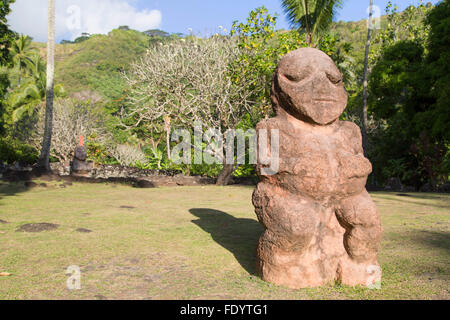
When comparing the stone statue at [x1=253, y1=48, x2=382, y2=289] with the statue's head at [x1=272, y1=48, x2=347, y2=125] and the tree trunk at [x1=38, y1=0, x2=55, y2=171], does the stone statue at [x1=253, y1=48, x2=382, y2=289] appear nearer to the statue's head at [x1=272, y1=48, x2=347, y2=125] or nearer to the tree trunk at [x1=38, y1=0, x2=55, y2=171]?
the statue's head at [x1=272, y1=48, x2=347, y2=125]

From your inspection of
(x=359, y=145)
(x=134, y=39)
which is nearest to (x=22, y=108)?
(x=359, y=145)

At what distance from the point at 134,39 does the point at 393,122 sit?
186 ft

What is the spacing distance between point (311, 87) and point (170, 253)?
258 centimetres

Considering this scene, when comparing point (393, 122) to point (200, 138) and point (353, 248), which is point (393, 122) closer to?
point (200, 138)

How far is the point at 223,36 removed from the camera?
1536 centimetres

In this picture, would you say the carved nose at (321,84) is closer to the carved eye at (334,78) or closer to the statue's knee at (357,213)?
the carved eye at (334,78)

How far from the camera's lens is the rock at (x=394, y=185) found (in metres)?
14.2

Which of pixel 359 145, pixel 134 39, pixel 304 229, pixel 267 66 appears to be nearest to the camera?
pixel 304 229

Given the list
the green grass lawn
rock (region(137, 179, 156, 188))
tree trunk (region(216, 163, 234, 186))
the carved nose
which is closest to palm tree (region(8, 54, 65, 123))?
rock (region(137, 179, 156, 188))

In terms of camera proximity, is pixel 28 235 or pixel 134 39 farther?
pixel 134 39

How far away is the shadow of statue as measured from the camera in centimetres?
472

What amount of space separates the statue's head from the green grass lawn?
5.65 ft

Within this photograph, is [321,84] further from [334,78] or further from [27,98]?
[27,98]
